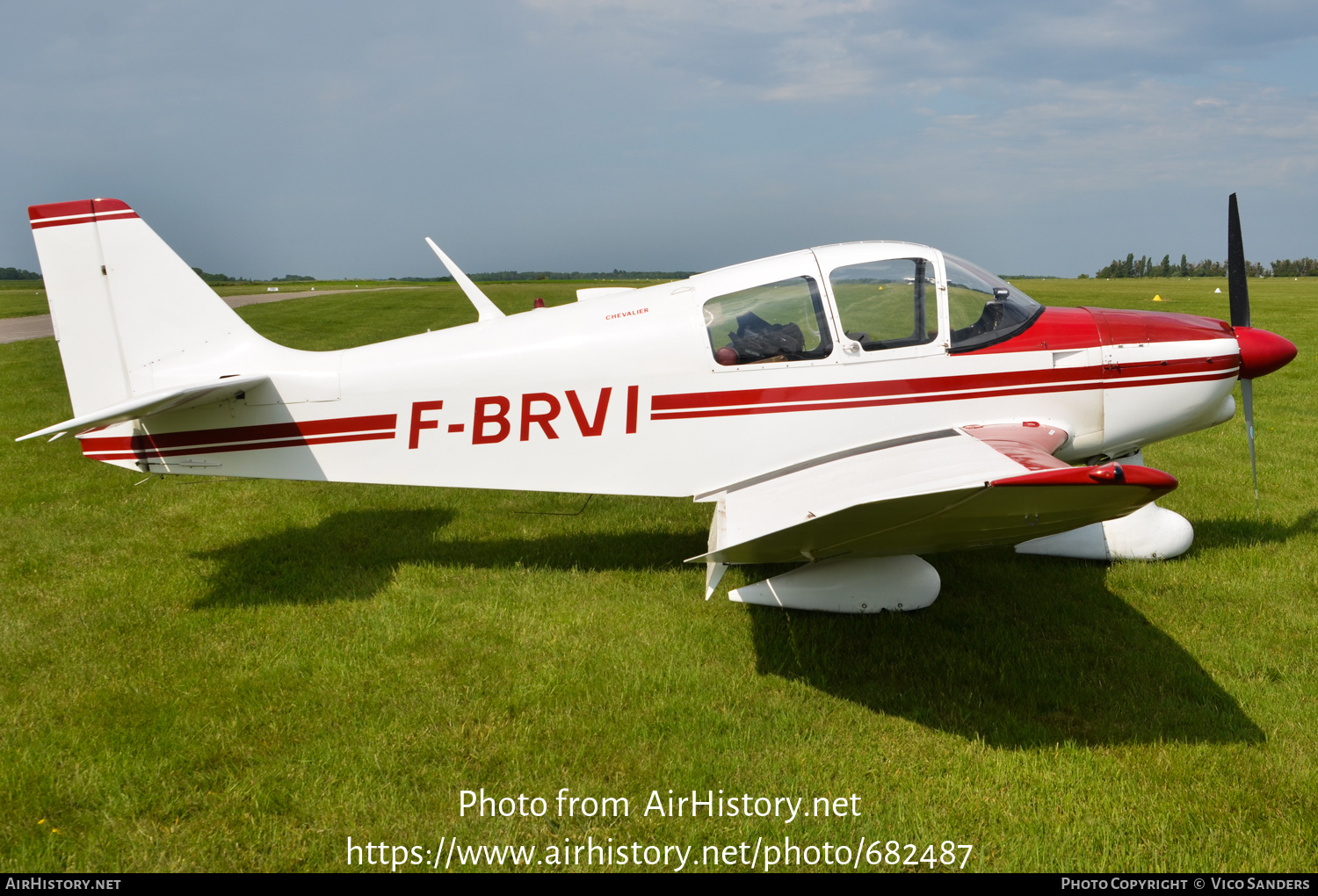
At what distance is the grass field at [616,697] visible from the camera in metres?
3.20

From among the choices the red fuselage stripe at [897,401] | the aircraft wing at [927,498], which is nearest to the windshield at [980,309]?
the red fuselage stripe at [897,401]

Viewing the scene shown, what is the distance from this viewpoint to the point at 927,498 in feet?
11.4

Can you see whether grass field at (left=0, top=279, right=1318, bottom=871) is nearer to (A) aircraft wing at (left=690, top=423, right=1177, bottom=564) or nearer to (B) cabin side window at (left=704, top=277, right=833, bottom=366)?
(A) aircraft wing at (left=690, top=423, right=1177, bottom=564)

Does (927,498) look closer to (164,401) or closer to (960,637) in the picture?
(960,637)

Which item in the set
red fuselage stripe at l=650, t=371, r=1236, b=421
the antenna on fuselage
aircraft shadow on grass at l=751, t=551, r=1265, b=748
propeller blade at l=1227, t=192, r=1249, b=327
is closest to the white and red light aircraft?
red fuselage stripe at l=650, t=371, r=1236, b=421

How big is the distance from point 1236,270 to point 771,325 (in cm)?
383

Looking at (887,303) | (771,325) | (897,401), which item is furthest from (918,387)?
(771,325)

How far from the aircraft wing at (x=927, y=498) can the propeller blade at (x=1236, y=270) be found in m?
2.24

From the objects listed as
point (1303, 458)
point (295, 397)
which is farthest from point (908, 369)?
point (1303, 458)

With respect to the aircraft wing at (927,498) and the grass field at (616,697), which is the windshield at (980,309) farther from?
the grass field at (616,697)

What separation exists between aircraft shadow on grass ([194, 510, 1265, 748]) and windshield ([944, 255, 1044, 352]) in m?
1.76

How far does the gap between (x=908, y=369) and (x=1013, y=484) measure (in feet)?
6.04

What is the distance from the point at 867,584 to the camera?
4887mm

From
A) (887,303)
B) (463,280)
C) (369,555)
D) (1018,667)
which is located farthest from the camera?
(463,280)
